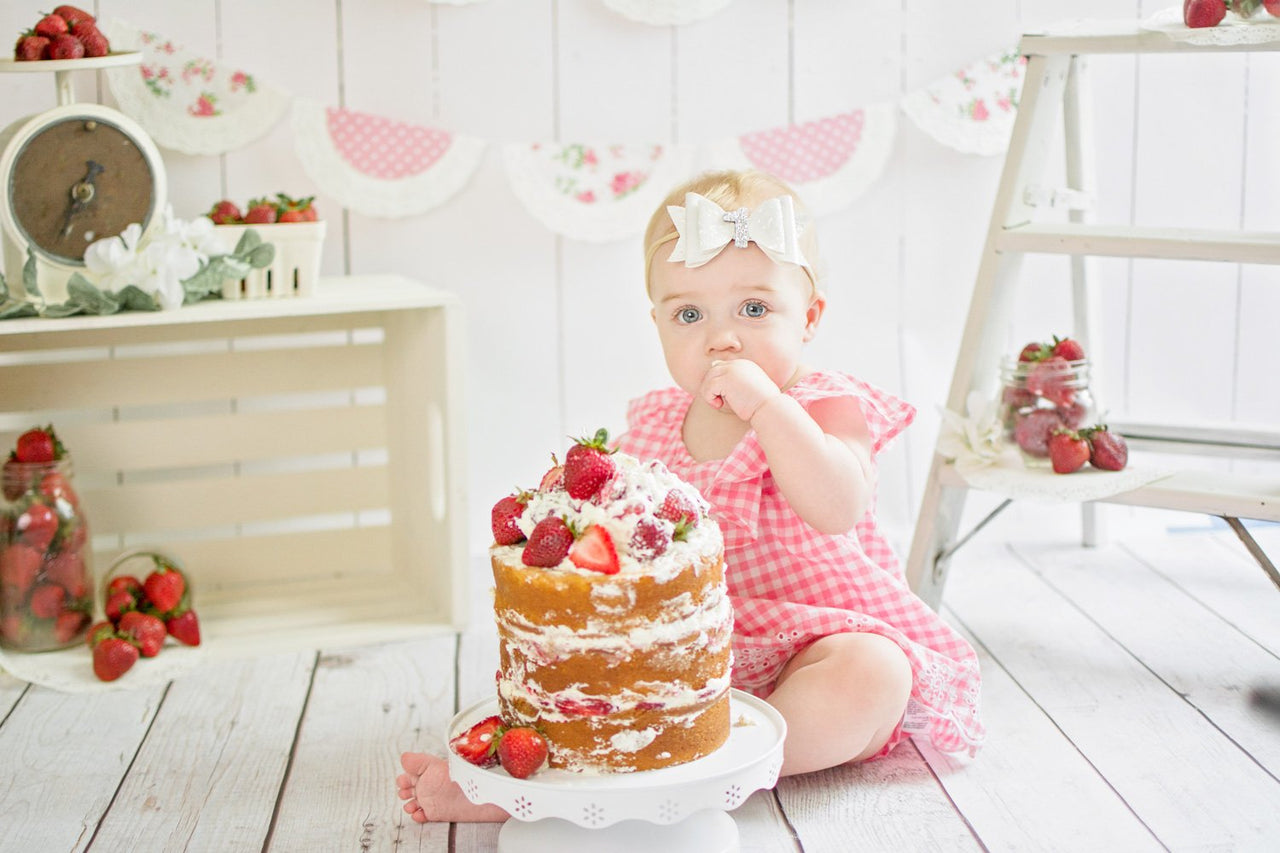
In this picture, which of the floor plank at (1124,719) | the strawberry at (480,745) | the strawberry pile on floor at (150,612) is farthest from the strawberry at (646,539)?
the strawberry pile on floor at (150,612)

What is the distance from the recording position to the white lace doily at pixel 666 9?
2.38m

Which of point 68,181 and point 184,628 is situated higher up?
point 68,181

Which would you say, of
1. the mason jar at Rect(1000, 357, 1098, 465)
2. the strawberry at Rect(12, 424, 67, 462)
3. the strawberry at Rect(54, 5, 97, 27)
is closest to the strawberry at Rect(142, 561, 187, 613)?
the strawberry at Rect(12, 424, 67, 462)

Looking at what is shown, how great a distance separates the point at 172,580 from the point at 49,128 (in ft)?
2.16

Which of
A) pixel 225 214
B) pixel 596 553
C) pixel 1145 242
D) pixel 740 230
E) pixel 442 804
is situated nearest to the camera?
pixel 596 553

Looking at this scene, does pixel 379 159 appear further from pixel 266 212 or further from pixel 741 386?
pixel 741 386

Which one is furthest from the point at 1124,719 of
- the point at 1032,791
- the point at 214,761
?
the point at 214,761

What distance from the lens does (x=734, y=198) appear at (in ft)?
5.55

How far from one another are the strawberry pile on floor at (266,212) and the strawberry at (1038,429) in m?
1.09

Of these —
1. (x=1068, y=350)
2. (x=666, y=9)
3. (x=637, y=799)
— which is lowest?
(x=637, y=799)

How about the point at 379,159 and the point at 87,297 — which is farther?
the point at 379,159

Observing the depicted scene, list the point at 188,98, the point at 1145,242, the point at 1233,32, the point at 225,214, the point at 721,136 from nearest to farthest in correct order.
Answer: the point at 1233,32 < the point at 1145,242 < the point at 225,214 < the point at 188,98 < the point at 721,136

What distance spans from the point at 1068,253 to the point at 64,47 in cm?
140

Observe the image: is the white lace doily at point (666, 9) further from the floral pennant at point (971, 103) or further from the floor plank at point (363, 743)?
the floor plank at point (363, 743)
